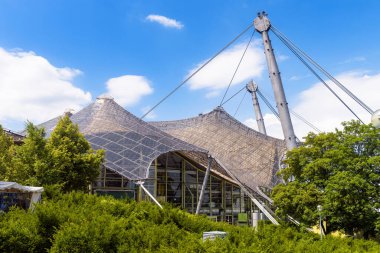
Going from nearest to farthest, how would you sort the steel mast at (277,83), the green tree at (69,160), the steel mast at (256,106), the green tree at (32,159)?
the green tree at (32,159) < the green tree at (69,160) < the steel mast at (277,83) < the steel mast at (256,106)

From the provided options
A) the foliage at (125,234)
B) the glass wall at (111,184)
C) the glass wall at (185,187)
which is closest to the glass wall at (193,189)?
the glass wall at (185,187)

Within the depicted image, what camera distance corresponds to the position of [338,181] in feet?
85.4

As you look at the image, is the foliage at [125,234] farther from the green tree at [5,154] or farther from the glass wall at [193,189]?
the glass wall at [193,189]

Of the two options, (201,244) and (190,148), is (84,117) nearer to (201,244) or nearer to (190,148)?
(190,148)

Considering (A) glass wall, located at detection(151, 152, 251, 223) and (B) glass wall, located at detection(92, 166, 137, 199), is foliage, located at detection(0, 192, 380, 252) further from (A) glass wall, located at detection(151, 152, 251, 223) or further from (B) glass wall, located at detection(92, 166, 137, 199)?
(A) glass wall, located at detection(151, 152, 251, 223)

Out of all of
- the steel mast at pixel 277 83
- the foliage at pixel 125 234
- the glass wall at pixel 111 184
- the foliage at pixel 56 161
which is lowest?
the foliage at pixel 125 234

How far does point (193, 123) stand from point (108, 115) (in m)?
19.4

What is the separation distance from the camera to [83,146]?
2830 cm

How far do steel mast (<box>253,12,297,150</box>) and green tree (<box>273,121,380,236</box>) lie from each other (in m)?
10.4

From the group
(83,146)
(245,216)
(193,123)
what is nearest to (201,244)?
(83,146)

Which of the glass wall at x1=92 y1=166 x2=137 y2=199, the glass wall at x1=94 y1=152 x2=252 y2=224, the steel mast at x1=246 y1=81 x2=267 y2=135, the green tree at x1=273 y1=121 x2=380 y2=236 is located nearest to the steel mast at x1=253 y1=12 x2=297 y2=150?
the glass wall at x1=94 y1=152 x2=252 y2=224

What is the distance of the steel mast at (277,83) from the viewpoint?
4169 cm

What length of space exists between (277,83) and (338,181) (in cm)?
2008

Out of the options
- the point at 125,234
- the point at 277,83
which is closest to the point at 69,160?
the point at 125,234
